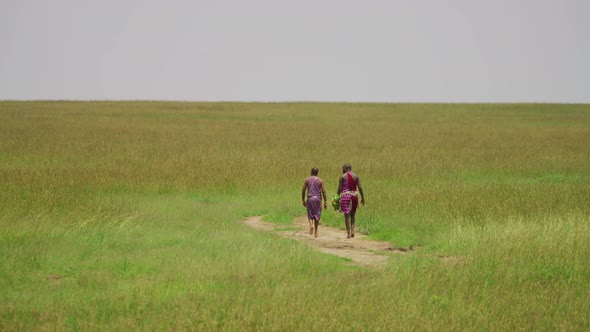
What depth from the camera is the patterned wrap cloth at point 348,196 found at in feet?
50.2

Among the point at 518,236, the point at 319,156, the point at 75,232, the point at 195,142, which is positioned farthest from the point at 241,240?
the point at 195,142

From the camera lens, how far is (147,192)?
2114cm

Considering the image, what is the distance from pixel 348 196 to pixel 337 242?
1.17 metres

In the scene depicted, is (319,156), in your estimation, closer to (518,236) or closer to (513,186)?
(513,186)

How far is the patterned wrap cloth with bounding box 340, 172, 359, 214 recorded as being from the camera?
50.2 ft

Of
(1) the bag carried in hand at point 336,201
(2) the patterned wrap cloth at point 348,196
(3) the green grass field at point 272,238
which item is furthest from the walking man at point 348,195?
(3) the green grass field at point 272,238

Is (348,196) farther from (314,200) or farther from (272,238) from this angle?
(272,238)

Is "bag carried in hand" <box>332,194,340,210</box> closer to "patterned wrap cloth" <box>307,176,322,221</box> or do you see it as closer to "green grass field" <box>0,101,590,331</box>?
"patterned wrap cloth" <box>307,176,322,221</box>

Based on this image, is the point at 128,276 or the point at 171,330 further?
the point at 128,276

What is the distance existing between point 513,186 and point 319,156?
Answer: 35.5 ft

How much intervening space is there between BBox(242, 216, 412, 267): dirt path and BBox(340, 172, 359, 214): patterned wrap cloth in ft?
1.99

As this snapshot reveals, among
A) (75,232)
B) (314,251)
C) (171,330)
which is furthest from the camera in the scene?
(75,232)

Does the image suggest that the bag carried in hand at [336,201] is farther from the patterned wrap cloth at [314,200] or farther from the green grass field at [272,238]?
the green grass field at [272,238]

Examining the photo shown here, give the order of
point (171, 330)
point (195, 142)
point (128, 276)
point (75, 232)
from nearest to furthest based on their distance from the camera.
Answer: point (171, 330) → point (128, 276) → point (75, 232) → point (195, 142)
